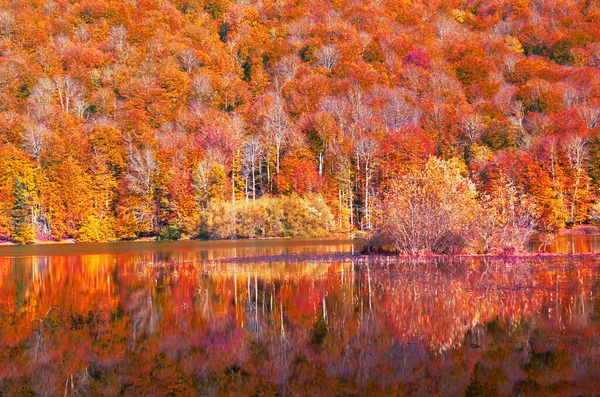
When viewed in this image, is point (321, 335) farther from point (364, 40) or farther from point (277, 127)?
point (364, 40)

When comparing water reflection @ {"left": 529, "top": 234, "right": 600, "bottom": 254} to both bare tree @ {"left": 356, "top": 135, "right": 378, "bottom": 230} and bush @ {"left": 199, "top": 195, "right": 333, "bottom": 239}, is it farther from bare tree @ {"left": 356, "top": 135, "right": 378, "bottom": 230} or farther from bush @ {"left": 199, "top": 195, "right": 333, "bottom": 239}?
bare tree @ {"left": 356, "top": 135, "right": 378, "bottom": 230}

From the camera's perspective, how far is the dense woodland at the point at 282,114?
90.9m

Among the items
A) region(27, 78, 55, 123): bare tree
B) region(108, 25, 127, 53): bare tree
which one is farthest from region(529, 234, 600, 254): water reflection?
region(108, 25, 127, 53): bare tree

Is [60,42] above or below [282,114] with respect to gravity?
above

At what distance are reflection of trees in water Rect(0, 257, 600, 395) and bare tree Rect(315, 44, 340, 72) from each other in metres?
115

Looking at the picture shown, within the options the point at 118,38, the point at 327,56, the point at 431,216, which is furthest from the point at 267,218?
the point at 118,38

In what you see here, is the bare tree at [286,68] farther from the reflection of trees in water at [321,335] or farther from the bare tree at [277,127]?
the reflection of trees in water at [321,335]

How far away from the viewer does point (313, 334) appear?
22062 millimetres

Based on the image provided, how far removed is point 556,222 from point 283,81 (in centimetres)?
7138

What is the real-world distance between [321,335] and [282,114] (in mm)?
91946

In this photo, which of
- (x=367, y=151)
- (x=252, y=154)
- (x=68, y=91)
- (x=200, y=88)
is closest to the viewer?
(x=367, y=151)

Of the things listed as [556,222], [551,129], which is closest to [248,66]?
[551,129]

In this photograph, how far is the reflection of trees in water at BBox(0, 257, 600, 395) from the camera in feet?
57.1

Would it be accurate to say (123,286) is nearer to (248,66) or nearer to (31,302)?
(31,302)
